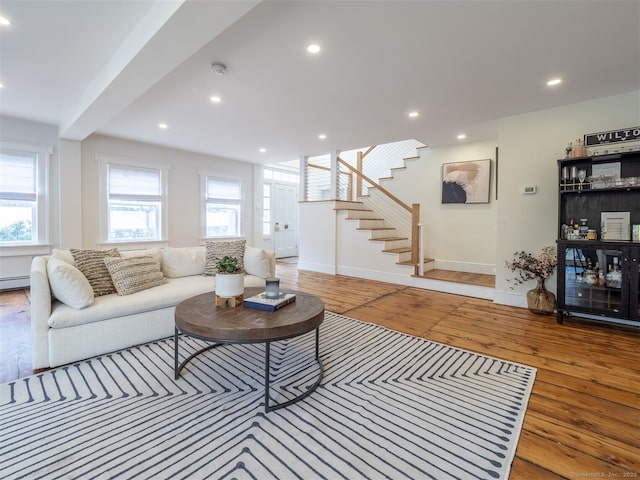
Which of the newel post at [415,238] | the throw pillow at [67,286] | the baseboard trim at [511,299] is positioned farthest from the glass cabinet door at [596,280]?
the throw pillow at [67,286]

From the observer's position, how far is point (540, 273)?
353cm

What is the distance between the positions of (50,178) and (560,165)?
6.97 meters

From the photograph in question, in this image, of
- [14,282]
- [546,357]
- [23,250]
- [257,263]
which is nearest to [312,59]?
[257,263]

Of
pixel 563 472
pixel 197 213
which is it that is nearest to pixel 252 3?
pixel 563 472

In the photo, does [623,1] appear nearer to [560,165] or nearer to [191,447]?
[560,165]

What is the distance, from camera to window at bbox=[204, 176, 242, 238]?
21.7 ft

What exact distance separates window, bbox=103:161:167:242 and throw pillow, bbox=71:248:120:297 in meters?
2.99

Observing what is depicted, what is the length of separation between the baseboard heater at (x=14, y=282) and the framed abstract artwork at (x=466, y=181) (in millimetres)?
7079

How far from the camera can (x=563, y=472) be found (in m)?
1.34

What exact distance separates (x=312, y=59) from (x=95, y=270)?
270 centimetres

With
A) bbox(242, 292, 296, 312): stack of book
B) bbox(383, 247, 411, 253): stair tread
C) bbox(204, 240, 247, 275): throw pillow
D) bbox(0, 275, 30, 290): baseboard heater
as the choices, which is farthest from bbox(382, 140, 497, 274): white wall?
bbox(0, 275, 30, 290): baseboard heater

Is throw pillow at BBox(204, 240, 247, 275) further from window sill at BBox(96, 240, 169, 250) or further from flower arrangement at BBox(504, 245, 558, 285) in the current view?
flower arrangement at BBox(504, 245, 558, 285)

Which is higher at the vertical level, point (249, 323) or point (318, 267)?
point (249, 323)

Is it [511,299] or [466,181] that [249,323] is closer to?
[511,299]
